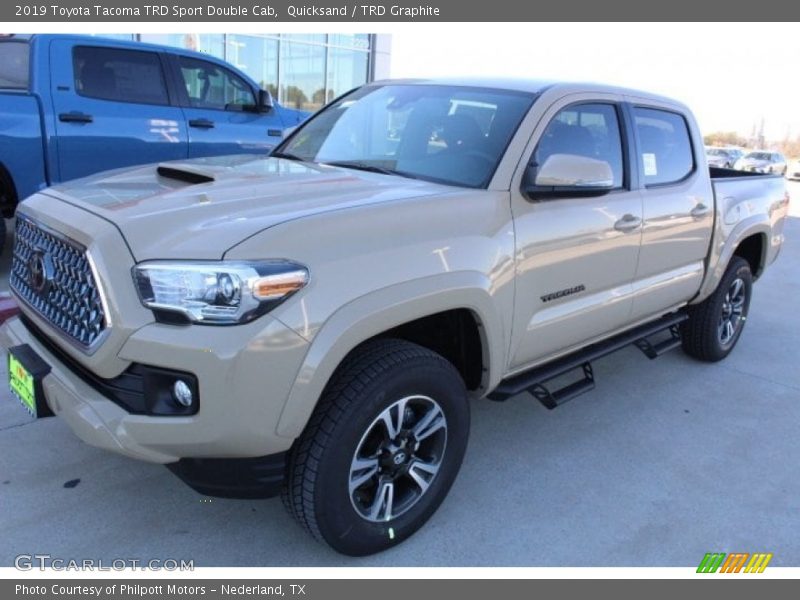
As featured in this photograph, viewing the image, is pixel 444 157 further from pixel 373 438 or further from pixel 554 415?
pixel 554 415

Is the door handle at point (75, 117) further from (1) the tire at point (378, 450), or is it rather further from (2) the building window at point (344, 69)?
(2) the building window at point (344, 69)

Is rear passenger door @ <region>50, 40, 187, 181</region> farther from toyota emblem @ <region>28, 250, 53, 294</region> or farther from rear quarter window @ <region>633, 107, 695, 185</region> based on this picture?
rear quarter window @ <region>633, 107, 695, 185</region>

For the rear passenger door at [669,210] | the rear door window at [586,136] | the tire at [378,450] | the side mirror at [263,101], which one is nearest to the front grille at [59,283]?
the tire at [378,450]

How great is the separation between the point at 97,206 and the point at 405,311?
3.91ft

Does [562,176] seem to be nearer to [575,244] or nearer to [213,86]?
[575,244]

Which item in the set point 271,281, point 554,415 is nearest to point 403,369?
point 271,281

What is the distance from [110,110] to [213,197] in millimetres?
4333

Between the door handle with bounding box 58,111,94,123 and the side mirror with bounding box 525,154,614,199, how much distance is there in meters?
4.60

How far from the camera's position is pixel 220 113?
700 centimetres

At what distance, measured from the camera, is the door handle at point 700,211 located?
4.22 meters

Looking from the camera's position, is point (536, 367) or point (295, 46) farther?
point (295, 46)

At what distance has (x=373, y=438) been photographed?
2627mm

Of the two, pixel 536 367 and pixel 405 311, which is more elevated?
pixel 405 311

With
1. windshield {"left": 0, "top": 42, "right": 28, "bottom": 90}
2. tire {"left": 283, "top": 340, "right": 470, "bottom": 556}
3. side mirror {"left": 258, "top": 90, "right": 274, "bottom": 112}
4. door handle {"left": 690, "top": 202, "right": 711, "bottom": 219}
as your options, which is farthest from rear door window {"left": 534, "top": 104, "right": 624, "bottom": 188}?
windshield {"left": 0, "top": 42, "right": 28, "bottom": 90}
